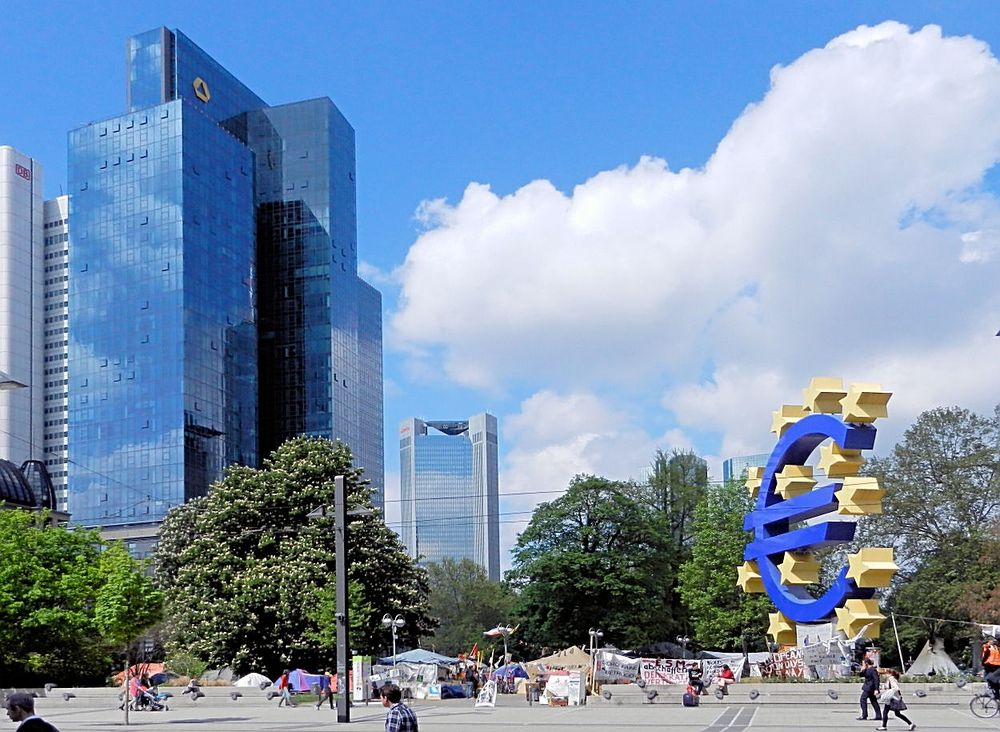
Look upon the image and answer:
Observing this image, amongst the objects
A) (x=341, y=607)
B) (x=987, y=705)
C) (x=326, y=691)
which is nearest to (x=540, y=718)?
(x=341, y=607)

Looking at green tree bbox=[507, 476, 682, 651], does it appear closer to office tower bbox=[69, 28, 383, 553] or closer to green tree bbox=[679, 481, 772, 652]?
green tree bbox=[679, 481, 772, 652]

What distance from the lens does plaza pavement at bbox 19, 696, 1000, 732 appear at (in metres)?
26.1

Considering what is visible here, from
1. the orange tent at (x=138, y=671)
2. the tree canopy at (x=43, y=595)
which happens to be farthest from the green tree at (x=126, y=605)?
the tree canopy at (x=43, y=595)

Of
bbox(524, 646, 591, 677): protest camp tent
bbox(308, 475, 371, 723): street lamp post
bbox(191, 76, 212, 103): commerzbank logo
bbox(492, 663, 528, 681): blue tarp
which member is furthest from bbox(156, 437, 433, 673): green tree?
bbox(191, 76, 212, 103): commerzbank logo

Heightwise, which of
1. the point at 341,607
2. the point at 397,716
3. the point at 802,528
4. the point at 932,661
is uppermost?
the point at 802,528

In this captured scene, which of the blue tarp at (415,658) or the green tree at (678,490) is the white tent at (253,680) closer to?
the blue tarp at (415,658)

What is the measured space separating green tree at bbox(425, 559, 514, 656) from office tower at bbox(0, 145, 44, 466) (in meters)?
61.3

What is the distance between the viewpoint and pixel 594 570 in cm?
6612

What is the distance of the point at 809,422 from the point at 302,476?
26.0m

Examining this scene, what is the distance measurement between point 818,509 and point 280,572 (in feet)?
81.4

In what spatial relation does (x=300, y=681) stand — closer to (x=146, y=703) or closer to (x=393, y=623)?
(x=393, y=623)

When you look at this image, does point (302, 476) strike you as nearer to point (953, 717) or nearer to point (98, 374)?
point (953, 717)

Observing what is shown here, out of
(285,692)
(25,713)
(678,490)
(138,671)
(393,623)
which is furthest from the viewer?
(678,490)

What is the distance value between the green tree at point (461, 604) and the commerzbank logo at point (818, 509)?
67.7 m
